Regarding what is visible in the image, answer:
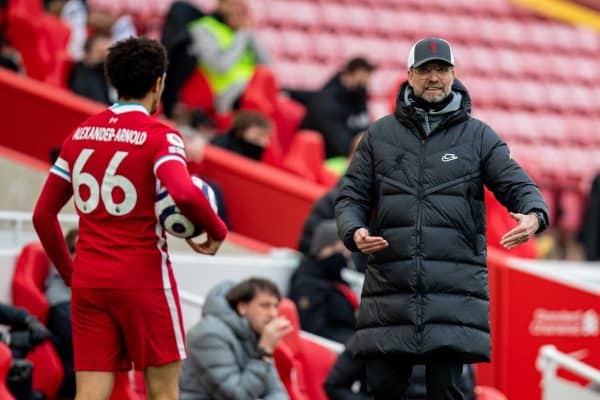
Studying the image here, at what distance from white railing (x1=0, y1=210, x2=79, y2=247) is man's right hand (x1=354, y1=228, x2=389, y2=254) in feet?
10.7

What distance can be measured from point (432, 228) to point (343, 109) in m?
6.49

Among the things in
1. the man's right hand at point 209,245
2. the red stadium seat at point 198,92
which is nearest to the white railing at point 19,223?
the red stadium seat at point 198,92

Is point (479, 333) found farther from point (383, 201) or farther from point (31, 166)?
point (31, 166)

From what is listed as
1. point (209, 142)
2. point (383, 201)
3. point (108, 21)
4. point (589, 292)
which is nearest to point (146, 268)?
point (383, 201)

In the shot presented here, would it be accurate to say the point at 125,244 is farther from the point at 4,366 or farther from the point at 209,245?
the point at 4,366

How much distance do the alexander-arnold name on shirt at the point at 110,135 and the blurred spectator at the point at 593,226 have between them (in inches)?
335

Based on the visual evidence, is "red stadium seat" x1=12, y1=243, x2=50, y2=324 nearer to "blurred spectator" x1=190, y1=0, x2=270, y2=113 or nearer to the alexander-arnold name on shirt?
the alexander-arnold name on shirt

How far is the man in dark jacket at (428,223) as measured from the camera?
5254mm

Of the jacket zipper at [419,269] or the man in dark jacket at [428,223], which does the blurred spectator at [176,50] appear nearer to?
the man in dark jacket at [428,223]

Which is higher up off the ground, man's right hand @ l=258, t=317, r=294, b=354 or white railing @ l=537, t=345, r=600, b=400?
man's right hand @ l=258, t=317, r=294, b=354

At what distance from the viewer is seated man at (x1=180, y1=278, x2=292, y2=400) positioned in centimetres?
672

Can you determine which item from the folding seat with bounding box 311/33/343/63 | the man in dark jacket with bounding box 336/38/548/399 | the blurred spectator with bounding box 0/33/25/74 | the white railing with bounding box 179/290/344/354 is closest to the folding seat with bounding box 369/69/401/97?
the folding seat with bounding box 311/33/343/63

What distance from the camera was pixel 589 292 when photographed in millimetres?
9133

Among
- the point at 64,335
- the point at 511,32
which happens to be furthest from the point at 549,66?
the point at 64,335
